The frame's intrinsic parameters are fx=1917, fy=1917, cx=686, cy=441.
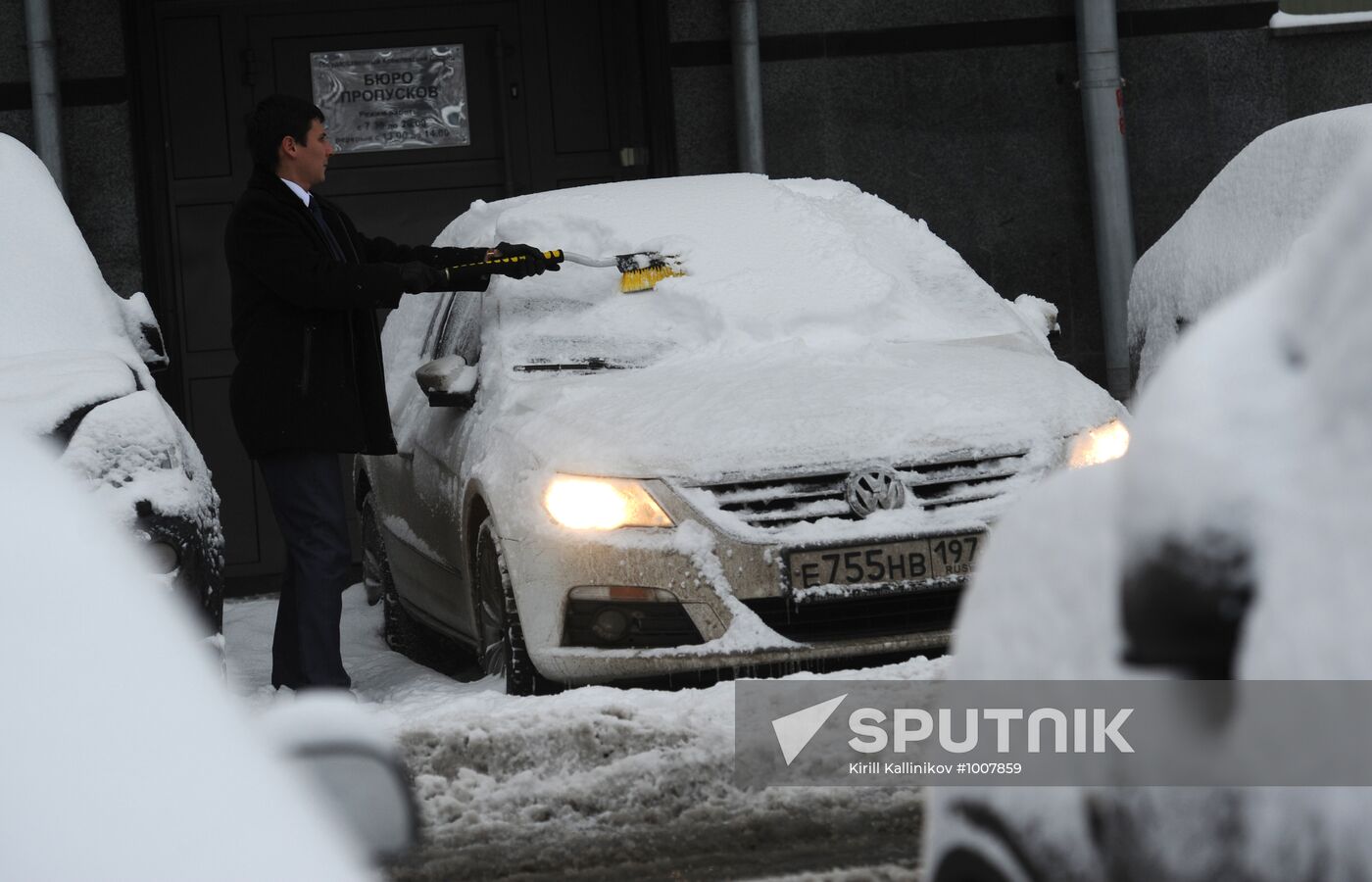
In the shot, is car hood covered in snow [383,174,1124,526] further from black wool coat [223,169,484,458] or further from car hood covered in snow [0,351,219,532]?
car hood covered in snow [0,351,219,532]

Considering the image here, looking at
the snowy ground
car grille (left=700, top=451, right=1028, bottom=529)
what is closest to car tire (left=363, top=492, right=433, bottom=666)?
the snowy ground

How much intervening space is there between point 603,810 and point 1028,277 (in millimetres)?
7174

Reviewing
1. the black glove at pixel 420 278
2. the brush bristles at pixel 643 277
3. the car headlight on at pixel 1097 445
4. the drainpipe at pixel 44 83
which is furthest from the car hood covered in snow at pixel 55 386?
the drainpipe at pixel 44 83

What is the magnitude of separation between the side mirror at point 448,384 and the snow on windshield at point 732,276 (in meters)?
0.18

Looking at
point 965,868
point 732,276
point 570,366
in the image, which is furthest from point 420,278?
point 965,868

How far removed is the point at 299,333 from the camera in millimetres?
5688

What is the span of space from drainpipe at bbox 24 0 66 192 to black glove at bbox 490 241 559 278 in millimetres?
4675

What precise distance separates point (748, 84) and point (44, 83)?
12.0 ft

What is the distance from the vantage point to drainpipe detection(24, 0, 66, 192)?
32.0 feet

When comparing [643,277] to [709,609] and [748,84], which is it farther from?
[748,84]

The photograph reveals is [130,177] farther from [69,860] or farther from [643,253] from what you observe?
[69,860]

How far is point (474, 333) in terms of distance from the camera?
20.0 ft

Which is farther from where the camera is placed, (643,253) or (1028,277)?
(1028,277)

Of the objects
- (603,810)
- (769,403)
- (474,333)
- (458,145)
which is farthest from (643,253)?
(458,145)
